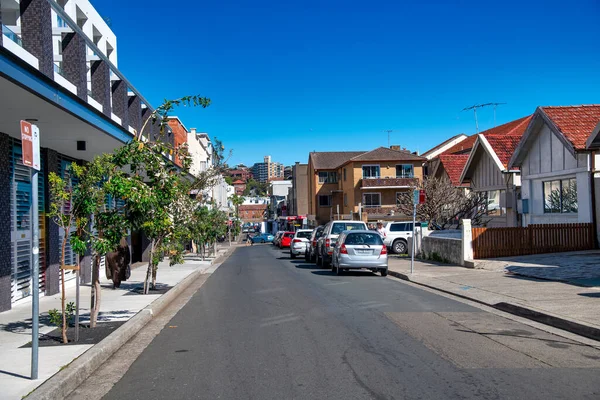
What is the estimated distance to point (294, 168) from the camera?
84625 millimetres

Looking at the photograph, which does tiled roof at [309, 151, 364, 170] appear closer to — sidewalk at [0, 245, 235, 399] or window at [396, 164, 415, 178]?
window at [396, 164, 415, 178]

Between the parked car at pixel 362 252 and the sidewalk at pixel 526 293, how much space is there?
2.65ft

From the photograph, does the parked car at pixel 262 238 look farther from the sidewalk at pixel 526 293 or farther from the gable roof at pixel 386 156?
the sidewalk at pixel 526 293

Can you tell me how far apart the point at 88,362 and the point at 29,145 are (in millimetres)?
2770

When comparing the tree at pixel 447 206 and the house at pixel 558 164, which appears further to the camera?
the tree at pixel 447 206

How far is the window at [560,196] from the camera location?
72.8 feet

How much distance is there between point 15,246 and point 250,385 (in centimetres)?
823

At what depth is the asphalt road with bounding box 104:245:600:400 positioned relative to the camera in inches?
241

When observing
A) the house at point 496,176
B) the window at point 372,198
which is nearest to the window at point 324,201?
the window at point 372,198

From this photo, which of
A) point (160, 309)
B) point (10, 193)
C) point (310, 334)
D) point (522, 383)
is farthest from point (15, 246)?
point (522, 383)

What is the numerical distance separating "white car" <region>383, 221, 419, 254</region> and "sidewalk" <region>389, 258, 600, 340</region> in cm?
1182

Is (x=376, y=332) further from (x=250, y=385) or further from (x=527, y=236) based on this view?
(x=527, y=236)

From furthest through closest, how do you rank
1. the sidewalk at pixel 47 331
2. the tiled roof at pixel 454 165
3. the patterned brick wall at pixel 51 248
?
the tiled roof at pixel 454 165 → the patterned brick wall at pixel 51 248 → the sidewalk at pixel 47 331

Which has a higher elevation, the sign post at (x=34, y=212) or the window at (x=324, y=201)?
the window at (x=324, y=201)
